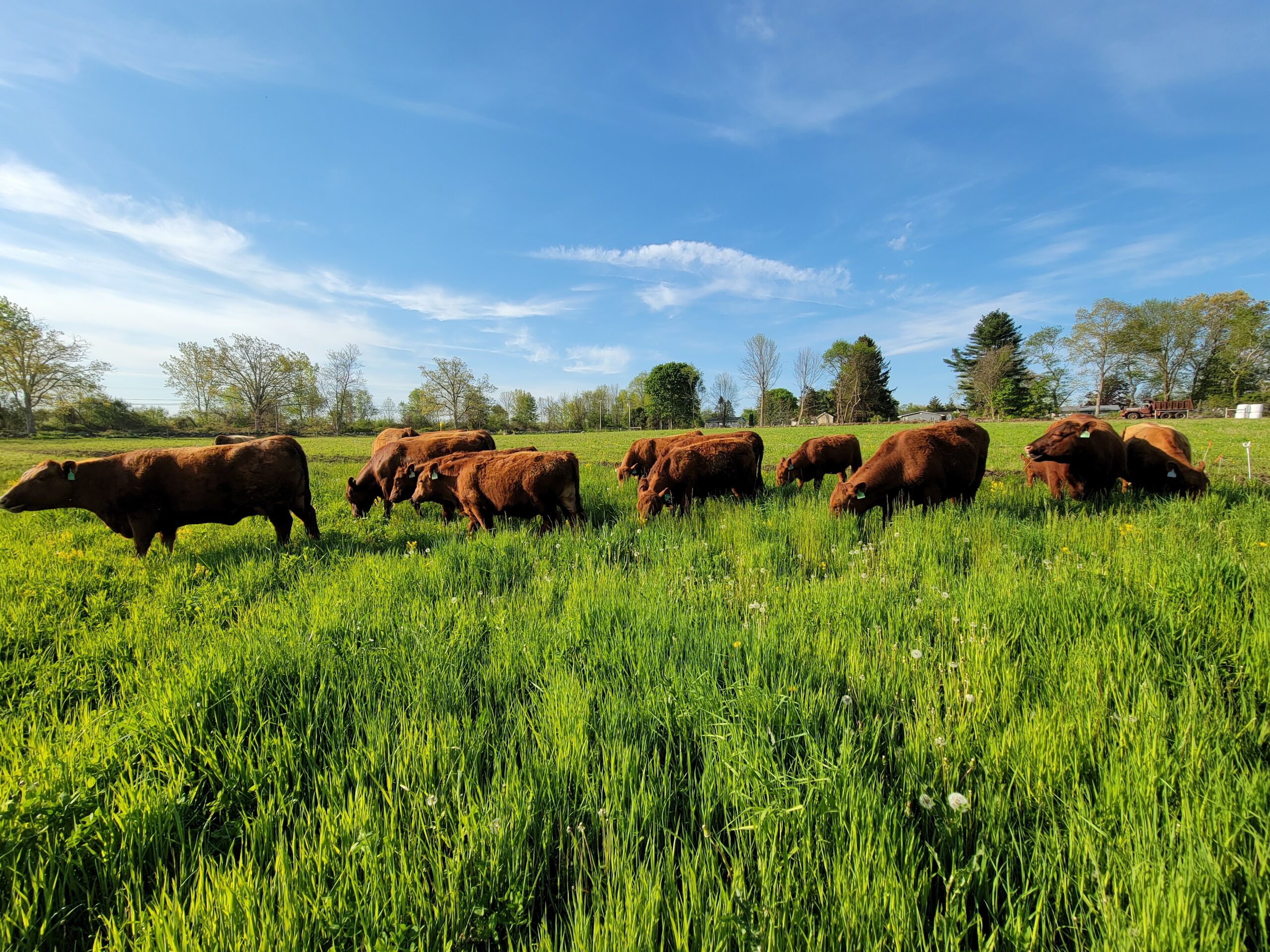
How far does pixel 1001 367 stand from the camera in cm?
6638

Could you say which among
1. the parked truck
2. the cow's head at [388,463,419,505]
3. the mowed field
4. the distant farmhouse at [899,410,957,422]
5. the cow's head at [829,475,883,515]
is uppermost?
the distant farmhouse at [899,410,957,422]

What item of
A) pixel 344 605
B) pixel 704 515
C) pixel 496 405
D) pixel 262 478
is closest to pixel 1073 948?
pixel 344 605

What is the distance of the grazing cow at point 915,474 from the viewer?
24.7 feet

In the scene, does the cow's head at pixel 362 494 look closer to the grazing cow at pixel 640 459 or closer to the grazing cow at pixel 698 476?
the grazing cow at pixel 698 476

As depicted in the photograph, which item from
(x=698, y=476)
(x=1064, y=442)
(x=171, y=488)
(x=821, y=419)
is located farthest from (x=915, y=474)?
(x=821, y=419)

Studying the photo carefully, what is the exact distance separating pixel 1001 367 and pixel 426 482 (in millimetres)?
83073

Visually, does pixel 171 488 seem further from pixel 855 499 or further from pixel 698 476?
pixel 855 499

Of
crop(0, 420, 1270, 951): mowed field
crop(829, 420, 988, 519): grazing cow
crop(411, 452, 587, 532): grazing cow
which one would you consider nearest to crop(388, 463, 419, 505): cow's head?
crop(411, 452, 587, 532): grazing cow

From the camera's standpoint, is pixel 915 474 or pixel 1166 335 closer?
pixel 915 474

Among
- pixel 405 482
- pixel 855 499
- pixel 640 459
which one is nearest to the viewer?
pixel 855 499

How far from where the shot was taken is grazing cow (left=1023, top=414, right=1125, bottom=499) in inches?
304

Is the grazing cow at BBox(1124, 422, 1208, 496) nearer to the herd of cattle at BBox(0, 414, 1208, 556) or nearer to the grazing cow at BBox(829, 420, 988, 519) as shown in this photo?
the herd of cattle at BBox(0, 414, 1208, 556)

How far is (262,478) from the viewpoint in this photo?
23.6 feet

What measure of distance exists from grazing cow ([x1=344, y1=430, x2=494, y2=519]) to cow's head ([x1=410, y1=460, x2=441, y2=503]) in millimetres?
221
